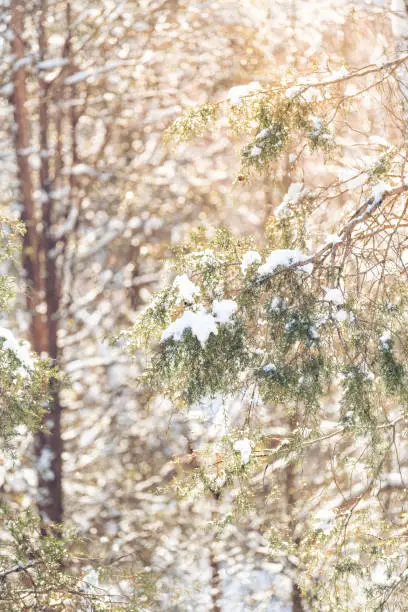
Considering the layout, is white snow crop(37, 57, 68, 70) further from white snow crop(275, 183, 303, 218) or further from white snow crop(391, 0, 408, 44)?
white snow crop(275, 183, 303, 218)

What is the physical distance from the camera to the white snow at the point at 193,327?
369 cm

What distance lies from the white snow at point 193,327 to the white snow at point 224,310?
0.07 m

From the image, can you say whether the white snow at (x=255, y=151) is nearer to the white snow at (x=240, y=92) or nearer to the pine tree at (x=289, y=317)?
the pine tree at (x=289, y=317)

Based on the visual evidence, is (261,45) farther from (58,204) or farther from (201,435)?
(201,435)

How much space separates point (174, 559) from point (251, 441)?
489cm

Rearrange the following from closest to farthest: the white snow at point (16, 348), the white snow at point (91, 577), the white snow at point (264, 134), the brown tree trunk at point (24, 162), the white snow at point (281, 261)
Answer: the white snow at point (281, 261), the white snow at point (16, 348), the white snow at point (264, 134), the white snow at point (91, 577), the brown tree trunk at point (24, 162)

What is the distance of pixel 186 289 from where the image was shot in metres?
3.79

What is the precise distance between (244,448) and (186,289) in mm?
1129

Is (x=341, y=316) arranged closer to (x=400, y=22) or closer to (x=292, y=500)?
(x=400, y=22)

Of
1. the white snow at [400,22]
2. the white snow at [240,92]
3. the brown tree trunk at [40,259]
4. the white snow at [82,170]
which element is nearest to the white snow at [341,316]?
the white snow at [240,92]

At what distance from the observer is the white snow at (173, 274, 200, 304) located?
379cm

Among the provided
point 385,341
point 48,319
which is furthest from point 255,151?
point 48,319

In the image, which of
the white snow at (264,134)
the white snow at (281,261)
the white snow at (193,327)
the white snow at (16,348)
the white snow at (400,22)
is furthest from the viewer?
the white snow at (400,22)

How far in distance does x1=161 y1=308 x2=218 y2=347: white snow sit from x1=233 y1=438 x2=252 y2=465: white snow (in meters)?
0.88
